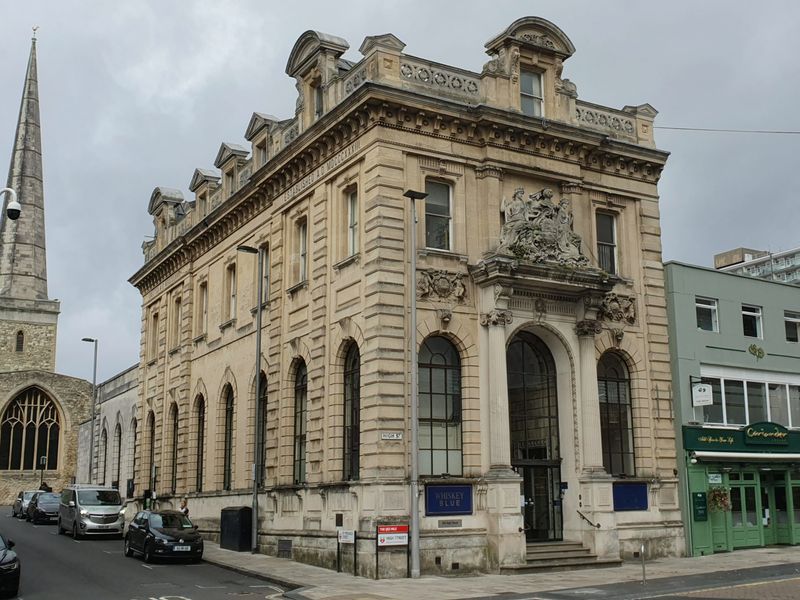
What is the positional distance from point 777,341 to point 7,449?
2550 inches

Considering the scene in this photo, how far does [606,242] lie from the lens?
1154 inches

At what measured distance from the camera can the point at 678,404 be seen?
29.0m

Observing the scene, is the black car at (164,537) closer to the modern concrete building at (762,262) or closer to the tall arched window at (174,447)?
the tall arched window at (174,447)

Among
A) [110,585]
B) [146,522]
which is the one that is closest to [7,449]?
[146,522]

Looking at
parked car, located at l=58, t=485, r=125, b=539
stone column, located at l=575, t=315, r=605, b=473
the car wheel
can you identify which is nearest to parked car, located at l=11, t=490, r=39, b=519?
parked car, located at l=58, t=485, r=125, b=539

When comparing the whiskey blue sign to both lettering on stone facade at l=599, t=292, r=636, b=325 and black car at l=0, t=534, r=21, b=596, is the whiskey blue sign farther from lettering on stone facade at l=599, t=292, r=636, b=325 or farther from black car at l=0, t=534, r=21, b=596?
black car at l=0, t=534, r=21, b=596

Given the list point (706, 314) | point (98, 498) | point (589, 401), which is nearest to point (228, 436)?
point (98, 498)

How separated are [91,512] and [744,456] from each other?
23975 mm

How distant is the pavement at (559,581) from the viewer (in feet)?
63.5

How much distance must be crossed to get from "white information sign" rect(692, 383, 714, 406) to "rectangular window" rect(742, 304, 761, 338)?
391 cm

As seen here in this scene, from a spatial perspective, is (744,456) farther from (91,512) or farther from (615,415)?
(91,512)

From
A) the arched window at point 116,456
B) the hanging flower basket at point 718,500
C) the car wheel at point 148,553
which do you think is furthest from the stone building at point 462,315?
the arched window at point 116,456

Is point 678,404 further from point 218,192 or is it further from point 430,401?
point 218,192

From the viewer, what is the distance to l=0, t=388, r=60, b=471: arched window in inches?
3004
